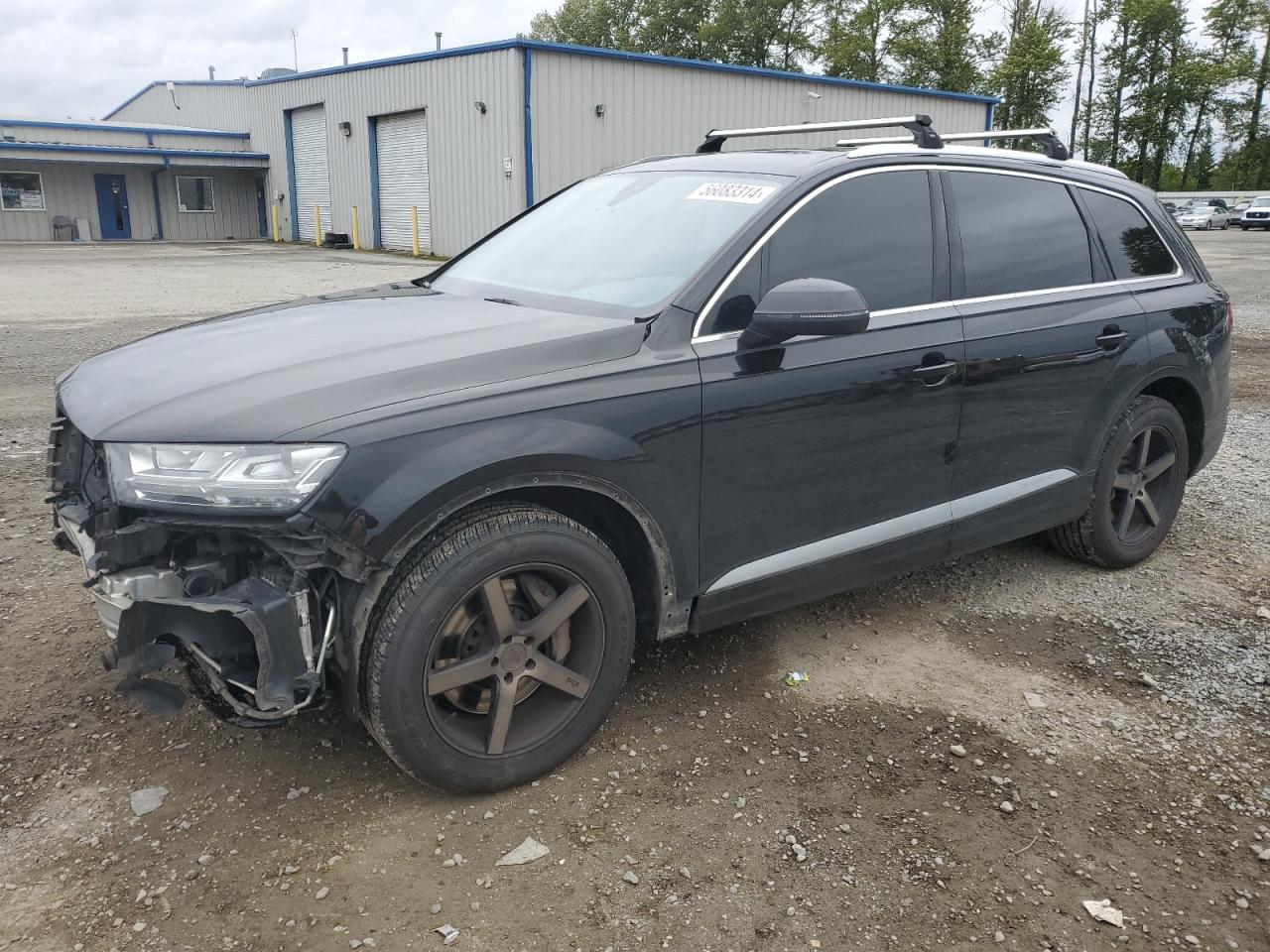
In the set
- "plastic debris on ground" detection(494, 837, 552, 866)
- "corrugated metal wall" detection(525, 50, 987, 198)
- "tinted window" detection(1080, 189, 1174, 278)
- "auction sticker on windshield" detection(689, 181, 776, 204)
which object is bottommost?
"plastic debris on ground" detection(494, 837, 552, 866)

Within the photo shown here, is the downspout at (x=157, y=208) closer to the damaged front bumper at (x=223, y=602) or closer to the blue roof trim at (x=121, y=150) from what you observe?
the blue roof trim at (x=121, y=150)

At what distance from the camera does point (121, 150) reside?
105 feet

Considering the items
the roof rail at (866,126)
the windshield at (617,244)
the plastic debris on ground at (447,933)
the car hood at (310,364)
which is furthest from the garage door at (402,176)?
the plastic debris on ground at (447,933)

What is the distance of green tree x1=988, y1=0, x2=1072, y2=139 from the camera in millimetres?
49000

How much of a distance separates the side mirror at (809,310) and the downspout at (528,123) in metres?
18.3

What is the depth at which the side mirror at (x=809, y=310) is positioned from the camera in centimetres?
281

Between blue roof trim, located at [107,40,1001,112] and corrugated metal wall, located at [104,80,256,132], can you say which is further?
corrugated metal wall, located at [104,80,256,132]

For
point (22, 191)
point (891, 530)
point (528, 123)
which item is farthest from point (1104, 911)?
point (22, 191)

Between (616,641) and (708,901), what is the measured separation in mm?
770

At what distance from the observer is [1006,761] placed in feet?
Answer: 9.86

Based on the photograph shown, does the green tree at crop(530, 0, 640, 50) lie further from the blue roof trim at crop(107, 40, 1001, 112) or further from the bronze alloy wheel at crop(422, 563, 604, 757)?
the bronze alloy wheel at crop(422, 563, 604, 757)

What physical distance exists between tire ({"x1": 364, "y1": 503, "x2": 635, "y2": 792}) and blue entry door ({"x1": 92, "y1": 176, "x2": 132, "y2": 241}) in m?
37.0

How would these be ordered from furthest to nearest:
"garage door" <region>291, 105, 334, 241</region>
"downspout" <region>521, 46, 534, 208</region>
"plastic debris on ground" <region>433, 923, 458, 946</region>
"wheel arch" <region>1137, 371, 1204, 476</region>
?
"garage door" <region>291, 105, 334, 241</region>, "downspout" <region>521, 46, 534, 208</region>, "wheel arch" <region>1137, 371, 1204, 476</region>, "plastic debris on ground" <region>433, 923, 458, 946</region>

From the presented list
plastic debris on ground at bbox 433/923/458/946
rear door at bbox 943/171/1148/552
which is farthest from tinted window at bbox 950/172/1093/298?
plastic debris on ground at bbox 433/923/458/946
